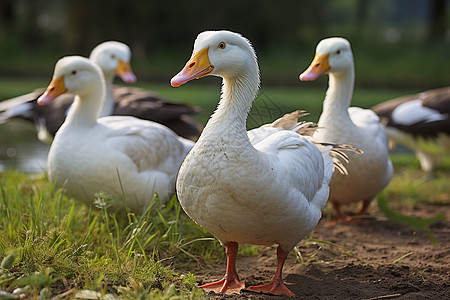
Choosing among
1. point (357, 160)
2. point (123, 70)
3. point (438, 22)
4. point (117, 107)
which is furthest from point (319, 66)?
point (438, 22)

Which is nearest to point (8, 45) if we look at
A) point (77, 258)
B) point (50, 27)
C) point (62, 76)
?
point (50, 27)

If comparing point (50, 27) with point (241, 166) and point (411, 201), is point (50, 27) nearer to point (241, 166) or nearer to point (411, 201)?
point (411, 201)

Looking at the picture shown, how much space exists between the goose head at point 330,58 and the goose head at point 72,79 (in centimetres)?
145

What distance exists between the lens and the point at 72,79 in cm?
389

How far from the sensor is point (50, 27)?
18.8m

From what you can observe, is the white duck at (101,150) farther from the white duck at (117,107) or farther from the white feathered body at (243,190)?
the white duck at (117,107)

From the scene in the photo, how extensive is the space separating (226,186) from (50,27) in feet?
57.8

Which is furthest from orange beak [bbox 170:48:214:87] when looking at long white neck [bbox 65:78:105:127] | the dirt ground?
long white neck [bbox 65:78:105:127]

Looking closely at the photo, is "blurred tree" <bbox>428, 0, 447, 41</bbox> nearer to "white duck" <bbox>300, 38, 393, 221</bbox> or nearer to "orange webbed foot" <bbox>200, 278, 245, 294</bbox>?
"white duck" <bbox>300, 38, 393, 221</bbox>

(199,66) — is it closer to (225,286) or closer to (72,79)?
(225,286)

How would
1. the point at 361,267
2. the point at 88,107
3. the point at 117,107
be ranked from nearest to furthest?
the point at 361,267 → the point at 88,107 → the point at 117,107

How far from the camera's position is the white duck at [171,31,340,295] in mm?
2574

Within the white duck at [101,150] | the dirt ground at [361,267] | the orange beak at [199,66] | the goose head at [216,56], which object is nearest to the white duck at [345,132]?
the dirt ground at [361,267]

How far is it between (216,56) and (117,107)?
9.12ft
